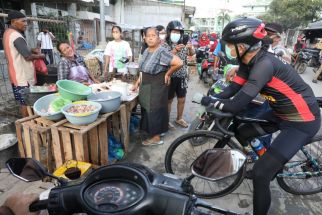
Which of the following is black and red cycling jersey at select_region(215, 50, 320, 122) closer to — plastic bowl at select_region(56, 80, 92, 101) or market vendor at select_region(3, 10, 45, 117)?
plastic bowl at select_region(56, 80, 92, 101)

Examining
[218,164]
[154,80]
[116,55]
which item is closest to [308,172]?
[218,164]

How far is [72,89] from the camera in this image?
3271 millimetres

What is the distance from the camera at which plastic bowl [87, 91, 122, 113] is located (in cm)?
308

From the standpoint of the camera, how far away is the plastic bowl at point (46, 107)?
9.23 ft

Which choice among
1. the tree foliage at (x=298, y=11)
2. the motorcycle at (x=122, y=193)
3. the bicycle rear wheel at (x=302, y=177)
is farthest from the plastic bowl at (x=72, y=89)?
the tree foliage at (x=298, y=11)

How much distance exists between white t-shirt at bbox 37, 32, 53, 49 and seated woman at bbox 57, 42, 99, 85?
5184 millimetres

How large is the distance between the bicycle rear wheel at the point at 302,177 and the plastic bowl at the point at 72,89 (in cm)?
255

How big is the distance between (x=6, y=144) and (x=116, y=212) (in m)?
2.97

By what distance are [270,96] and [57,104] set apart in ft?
7.86

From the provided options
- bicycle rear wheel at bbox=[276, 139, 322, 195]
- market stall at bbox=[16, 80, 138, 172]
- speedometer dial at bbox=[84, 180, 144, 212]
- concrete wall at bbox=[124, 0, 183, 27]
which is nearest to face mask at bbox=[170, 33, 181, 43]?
market stall at bbox=[16, 80, 138, 172]

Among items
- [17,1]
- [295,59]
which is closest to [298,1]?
[295,59]

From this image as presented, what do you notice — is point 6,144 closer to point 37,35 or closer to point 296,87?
point 296,87

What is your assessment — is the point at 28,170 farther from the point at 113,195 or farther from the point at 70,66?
the point at 70,66

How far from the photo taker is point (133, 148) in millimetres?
4008
